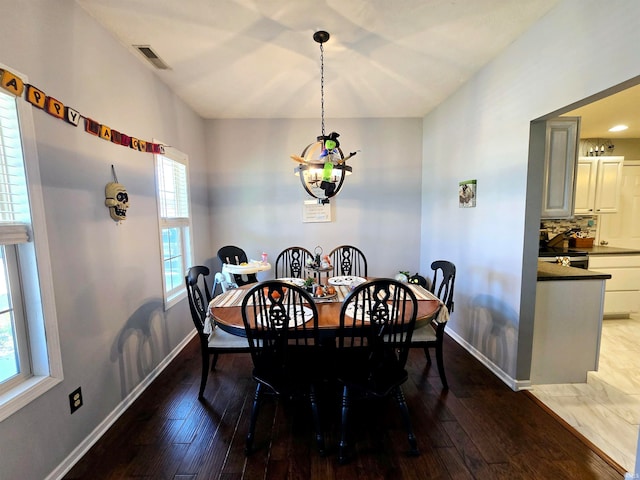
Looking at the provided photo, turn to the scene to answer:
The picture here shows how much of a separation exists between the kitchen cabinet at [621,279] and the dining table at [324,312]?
115 inches

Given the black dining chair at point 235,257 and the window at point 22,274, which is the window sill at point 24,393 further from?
the black dining chair at point 235,257

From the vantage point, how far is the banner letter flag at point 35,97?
132cm

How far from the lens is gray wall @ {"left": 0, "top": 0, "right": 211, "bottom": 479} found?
1.35 m

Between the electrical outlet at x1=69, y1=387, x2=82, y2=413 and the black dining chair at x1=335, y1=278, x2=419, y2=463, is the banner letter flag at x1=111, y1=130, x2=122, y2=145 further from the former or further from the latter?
the black dining chair at x1=335, y1=278, x2=419, y2=463

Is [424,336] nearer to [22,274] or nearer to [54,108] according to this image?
[22,274]

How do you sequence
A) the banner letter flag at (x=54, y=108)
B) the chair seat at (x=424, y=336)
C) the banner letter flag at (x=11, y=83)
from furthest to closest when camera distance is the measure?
the chair seat at (x=424, y=336) < the banner letter flag at (x=54, y=108) < the banner letter flag at (x=11, y=83)

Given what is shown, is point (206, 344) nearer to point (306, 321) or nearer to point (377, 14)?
point (306, 321)

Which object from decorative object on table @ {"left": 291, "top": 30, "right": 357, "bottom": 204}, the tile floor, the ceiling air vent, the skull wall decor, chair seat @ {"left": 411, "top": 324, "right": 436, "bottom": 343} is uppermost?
the ceiling air vent

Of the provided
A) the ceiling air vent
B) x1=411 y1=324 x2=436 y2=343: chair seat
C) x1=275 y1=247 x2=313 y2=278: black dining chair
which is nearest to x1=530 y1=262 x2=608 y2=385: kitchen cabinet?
x1=411 y1=324 x2=436 y2=343: chair seat

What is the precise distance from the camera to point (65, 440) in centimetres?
151

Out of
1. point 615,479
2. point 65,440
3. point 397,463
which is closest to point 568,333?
point 615,479

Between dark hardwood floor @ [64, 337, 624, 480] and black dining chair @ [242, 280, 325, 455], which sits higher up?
black dining chair @ [242, 280, 325, 455]

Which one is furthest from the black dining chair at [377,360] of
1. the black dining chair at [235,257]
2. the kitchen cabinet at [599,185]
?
the kitchen cabinet at [599,185]

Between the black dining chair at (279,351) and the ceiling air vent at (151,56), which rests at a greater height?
the ceiling air vent at (151,56)
